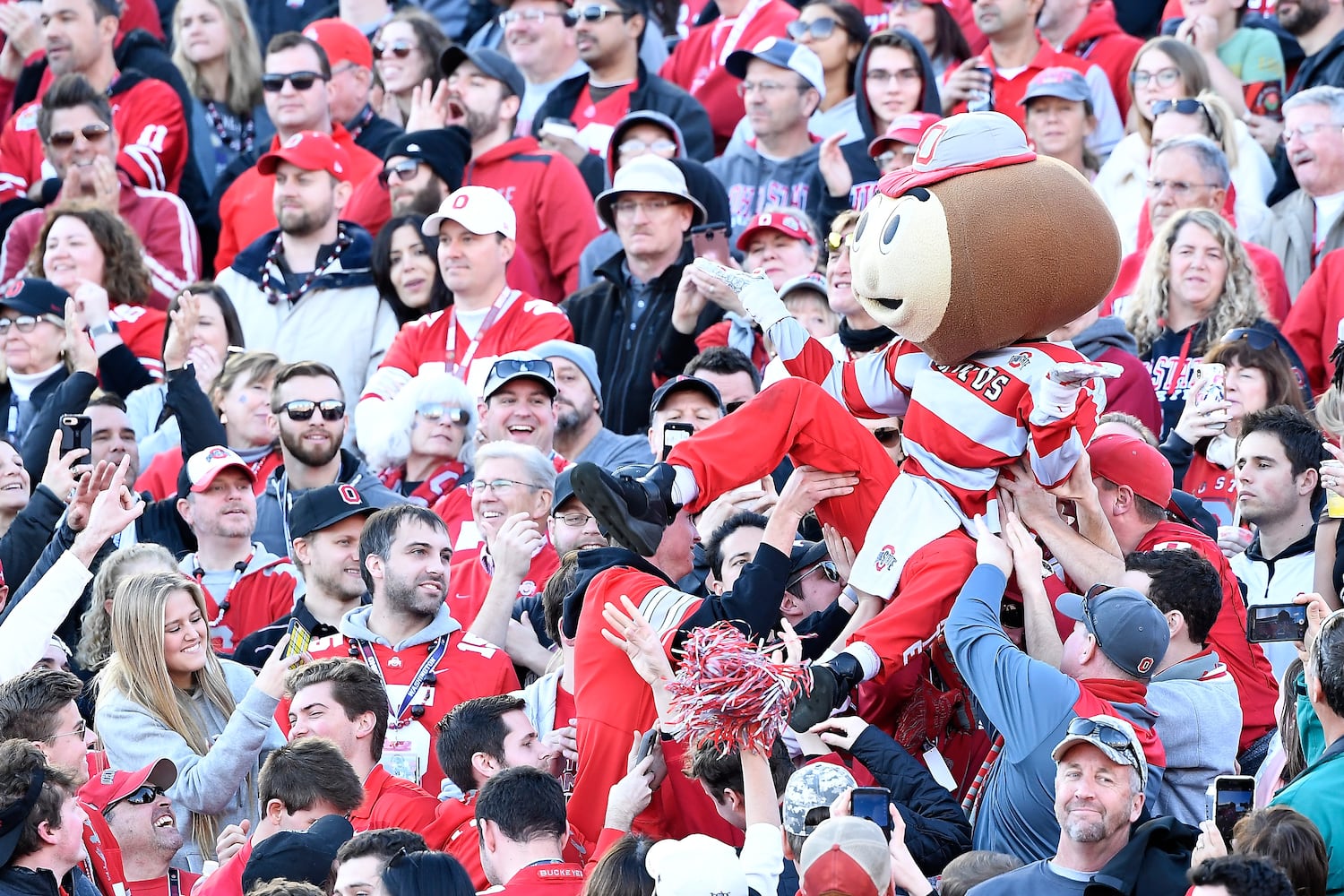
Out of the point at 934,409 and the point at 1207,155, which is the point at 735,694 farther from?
the point at 1207,155

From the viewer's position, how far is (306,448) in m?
8.20

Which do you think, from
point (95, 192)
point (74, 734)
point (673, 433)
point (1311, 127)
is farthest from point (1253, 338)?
point (95, 192)

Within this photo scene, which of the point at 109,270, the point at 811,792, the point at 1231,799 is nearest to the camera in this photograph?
the point at 1231,799

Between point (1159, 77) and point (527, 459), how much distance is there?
388 centimetres

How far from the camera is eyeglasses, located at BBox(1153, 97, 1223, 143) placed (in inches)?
364

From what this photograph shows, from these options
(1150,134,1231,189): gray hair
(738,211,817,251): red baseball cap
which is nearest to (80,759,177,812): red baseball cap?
(738,211,817,251): red baseball cap

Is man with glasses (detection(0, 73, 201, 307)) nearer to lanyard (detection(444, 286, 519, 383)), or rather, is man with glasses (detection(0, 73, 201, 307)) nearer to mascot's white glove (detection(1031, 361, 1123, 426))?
lanyard (detection(444, 286, 519, 383))

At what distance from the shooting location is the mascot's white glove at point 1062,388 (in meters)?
5.66

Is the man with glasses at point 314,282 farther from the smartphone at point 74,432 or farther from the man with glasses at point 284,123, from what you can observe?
the smartphone at point 74,432

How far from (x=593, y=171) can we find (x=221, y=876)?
5.85m

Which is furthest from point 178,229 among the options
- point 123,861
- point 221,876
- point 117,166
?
point 221,876

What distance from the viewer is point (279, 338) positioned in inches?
386

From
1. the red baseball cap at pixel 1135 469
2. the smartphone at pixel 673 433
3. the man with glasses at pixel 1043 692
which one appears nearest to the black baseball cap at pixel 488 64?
the smartphone at pixel 673 433

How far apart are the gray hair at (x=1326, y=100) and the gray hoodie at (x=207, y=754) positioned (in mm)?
5227
